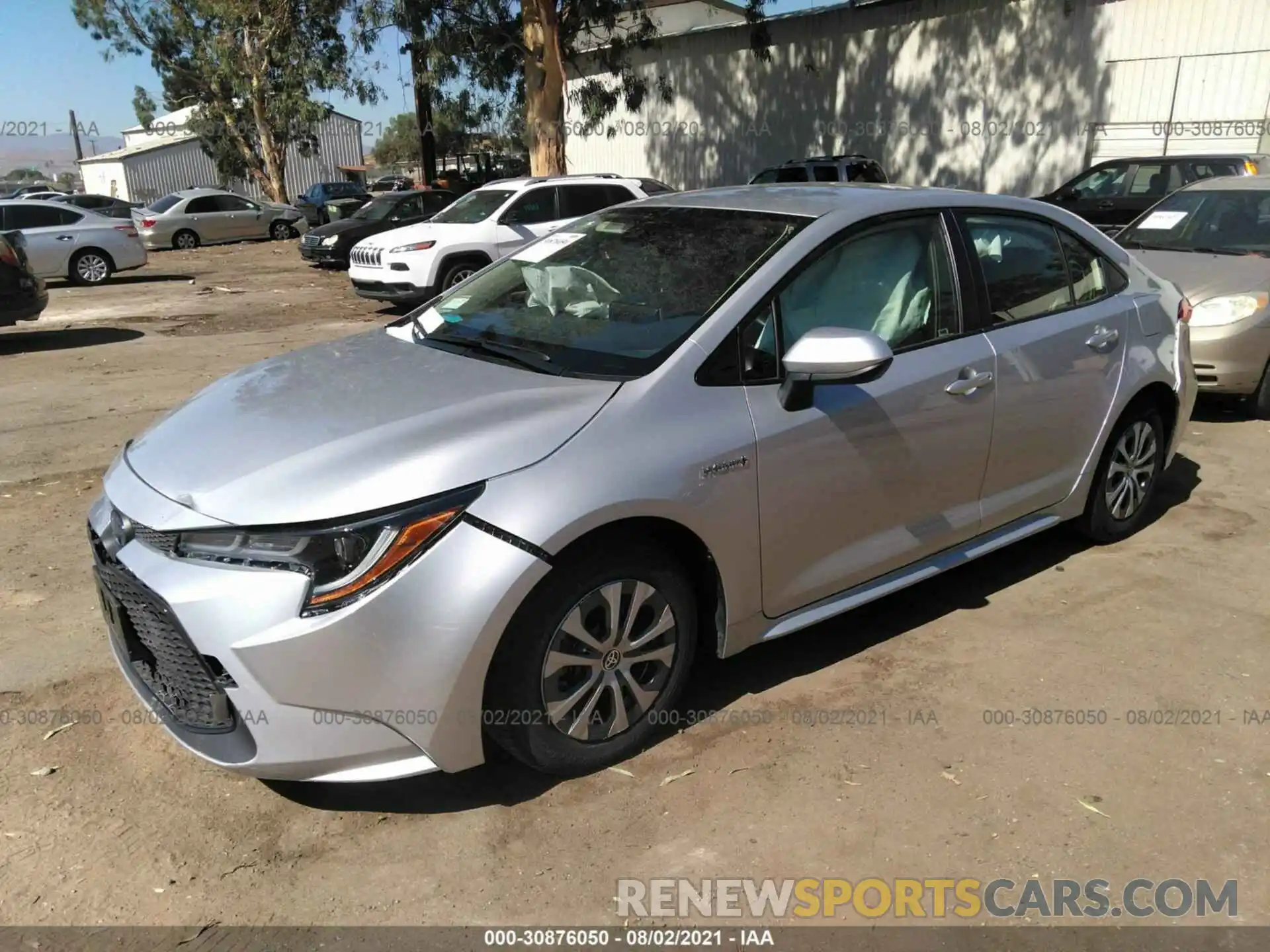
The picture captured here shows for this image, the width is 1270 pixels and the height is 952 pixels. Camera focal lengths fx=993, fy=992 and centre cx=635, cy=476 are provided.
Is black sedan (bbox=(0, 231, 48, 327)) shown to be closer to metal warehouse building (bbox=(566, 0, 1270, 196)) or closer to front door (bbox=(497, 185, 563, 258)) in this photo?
front door (bbox=(497, 185, 563, 258))

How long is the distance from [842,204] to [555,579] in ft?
6.07

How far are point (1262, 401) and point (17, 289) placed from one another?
37.0 ft

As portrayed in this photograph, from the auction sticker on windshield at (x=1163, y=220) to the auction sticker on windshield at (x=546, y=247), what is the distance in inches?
234

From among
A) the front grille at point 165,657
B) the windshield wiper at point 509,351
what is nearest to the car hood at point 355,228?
the windshield wiper at point 509,351

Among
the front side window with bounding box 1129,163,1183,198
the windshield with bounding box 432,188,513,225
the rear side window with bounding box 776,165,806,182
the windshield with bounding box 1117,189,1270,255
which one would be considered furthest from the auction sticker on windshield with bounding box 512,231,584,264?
the rear side window with bounding box 776,165,806,182

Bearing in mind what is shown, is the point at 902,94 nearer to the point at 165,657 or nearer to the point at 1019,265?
the point at 1019,265

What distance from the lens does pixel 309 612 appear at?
2.49 metres

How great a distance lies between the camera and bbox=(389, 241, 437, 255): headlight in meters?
12.3

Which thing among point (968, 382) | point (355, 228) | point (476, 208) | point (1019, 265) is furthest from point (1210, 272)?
point (355, 228)

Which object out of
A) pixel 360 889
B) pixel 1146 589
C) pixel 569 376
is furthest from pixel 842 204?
pixel 360 889

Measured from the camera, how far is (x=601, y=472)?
9.10ft

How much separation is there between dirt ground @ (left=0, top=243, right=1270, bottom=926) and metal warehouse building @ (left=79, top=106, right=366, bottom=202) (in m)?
53.8

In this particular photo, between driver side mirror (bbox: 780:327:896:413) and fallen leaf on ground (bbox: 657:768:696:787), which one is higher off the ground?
driver side mirror (bbox: 780:327:896:413)

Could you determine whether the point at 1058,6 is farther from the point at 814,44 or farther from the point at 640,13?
Answer: the point at 640,13
